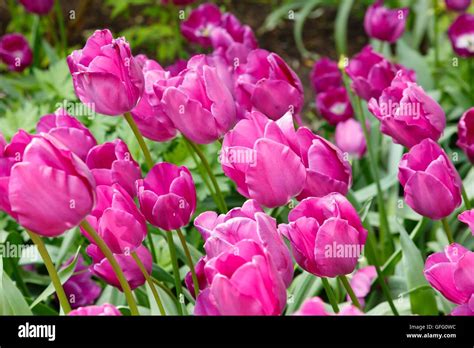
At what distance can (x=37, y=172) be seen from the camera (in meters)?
0.91

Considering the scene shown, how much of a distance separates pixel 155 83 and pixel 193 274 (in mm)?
278

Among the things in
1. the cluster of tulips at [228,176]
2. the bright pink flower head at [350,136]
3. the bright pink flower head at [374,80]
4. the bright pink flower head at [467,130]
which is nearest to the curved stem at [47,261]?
the cluster of tulips at [228,176]

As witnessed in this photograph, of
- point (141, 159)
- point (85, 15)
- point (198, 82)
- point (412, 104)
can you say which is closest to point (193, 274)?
point (198, 82)

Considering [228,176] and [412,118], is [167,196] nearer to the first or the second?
[228,176]

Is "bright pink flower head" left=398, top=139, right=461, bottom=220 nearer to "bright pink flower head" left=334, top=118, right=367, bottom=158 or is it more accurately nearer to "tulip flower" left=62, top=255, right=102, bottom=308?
"tulip flower" left=62, top=255, right=102, bottom=308

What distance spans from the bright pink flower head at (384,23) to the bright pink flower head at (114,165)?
1.22m

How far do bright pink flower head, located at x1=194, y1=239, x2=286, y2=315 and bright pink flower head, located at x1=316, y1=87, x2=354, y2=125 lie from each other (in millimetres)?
1326

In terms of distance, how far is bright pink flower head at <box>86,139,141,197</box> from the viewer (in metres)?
1.24

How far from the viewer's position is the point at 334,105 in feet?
7.37

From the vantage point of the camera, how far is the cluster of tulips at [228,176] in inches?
36.2

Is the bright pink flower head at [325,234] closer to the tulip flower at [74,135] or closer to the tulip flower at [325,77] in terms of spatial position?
the tulip flower at [74,135]

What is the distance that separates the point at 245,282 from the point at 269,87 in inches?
22.0

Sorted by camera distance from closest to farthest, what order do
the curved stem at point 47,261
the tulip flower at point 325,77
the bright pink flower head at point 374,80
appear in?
1. the curved stem at point 47,261
2. the bright pink flower head at point 374,80
3. the tulip flower at point 325,77
